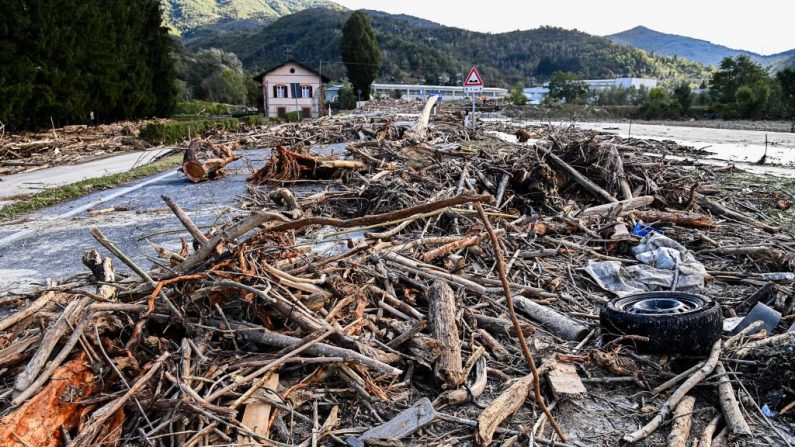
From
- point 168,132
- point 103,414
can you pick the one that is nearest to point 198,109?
point 168,132

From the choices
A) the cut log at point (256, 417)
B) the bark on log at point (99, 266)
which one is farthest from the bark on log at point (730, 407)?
the bark on log at point (99, 266)

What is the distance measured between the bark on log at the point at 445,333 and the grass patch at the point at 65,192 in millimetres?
8046

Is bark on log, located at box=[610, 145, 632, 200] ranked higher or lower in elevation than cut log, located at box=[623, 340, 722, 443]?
higher

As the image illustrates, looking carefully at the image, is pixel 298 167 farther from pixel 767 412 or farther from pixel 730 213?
pixel 767 412

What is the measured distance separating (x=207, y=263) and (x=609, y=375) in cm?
288

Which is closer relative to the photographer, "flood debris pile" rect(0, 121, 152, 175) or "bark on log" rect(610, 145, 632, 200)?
"bark on log" rect(610, 145, 632, 200)

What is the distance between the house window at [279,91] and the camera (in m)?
58.8

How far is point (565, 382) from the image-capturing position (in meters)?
3.44

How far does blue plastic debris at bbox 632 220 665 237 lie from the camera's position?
275 inches

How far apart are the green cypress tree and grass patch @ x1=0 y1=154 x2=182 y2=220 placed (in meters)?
57.4

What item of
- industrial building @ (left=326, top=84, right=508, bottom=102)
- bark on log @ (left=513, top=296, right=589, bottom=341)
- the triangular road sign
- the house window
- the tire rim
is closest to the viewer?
the tire rim

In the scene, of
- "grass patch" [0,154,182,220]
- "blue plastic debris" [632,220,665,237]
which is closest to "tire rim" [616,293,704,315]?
"blue plastic debris" [632,220,665,237]

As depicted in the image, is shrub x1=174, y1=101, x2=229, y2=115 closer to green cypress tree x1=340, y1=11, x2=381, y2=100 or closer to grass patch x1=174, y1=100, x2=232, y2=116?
grass patch x1=174, y1=100, x2=232, y2=116

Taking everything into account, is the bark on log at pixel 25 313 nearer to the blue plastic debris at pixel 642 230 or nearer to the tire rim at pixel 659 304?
the tire rim at pixel 659 304
